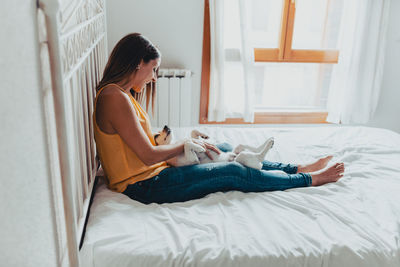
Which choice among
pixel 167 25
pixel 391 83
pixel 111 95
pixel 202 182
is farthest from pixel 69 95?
pixel 391 83

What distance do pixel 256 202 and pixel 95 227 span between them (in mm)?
609

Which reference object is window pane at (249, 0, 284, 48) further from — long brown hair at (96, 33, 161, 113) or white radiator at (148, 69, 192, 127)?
long brown hair at (96, 33, 161, 113)

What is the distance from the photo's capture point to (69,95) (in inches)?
44.4

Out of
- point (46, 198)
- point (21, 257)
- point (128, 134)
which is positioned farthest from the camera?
point (128, 134)

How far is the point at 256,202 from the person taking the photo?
1.42m

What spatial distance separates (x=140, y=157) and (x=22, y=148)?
0.75 m

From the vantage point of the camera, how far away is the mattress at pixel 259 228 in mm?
1107

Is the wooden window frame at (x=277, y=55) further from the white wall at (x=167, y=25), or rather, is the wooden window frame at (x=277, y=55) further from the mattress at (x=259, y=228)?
the mattress at (x=259, y=228)

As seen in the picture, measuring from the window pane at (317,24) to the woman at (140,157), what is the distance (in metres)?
1.81

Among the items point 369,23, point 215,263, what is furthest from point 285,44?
point 215,263

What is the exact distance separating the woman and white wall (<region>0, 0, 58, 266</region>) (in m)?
0.60

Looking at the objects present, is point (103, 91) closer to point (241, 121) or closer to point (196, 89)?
point (196, 89)

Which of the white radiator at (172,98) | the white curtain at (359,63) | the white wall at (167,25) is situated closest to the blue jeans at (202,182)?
the white radiator at (172,98)

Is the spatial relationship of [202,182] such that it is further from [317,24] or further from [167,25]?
[317,24]
